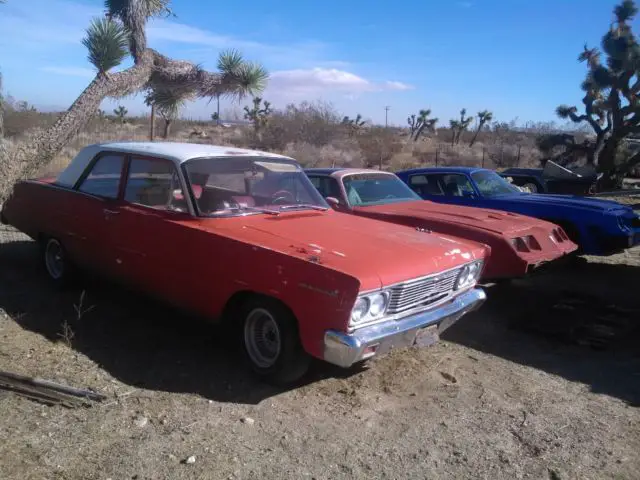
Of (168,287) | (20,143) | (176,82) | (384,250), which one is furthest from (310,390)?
(176,82)

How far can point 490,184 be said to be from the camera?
836 centimetres

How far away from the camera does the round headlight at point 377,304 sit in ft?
11.6

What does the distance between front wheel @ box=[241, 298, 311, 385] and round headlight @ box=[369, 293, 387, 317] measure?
1.75 feet

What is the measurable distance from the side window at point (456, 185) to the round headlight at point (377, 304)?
4.91m

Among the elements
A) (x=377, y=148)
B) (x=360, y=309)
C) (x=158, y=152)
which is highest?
(x=158, y=152)

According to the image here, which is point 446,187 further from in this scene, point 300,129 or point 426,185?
point 300,129

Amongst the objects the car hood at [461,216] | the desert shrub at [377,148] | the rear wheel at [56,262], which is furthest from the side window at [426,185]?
the desert shrub at [377,148]

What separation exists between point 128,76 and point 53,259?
3773mm

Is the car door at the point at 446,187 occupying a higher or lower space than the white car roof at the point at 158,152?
lower

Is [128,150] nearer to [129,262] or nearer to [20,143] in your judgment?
[129,262]

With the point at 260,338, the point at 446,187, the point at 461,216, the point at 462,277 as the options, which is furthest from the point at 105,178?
the point at 446,187

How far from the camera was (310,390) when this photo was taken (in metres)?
3.99

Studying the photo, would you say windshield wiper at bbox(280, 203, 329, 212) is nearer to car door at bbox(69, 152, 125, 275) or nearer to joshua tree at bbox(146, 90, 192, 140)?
car door at bbox(69, 152, 125, 275)

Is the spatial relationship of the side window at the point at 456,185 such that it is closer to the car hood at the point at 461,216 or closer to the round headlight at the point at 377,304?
the car hood at the point at 461,216
